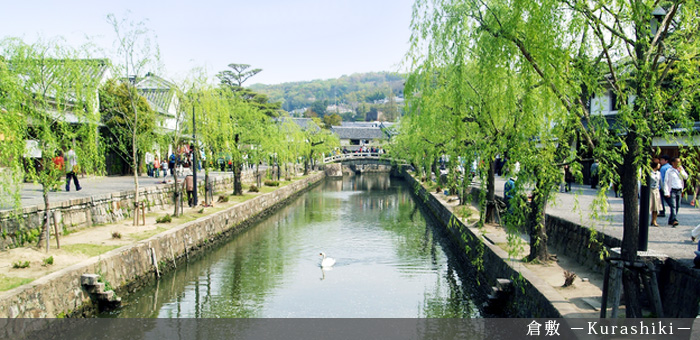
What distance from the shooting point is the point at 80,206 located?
1372 centimetres

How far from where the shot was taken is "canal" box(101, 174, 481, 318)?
1091 cm

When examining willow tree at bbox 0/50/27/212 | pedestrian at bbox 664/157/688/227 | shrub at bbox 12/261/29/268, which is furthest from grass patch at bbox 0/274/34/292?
pedestrian at bbox 664/157/688/227

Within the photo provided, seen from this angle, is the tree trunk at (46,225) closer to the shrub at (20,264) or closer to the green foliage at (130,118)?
the shrub at (20,264)

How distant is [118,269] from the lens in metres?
10.9

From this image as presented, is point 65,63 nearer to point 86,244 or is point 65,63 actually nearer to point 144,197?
point 86,244

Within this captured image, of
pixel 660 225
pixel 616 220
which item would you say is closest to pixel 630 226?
pixel 660 225

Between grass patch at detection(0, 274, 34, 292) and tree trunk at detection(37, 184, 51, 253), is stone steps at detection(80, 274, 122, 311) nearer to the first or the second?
grass patch at detection(0, 274, 34, 292)

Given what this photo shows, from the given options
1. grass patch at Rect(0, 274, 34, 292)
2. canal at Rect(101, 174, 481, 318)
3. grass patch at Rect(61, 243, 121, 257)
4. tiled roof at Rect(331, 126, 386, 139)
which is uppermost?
tiled roof at Rect(331, 126, 386, 139)

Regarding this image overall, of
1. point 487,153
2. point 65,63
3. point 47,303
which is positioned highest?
point 65,63

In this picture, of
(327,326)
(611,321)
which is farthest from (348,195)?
(611,321)

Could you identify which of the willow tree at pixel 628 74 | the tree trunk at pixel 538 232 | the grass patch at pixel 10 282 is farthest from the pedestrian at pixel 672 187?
the grass patch at pixel 10 282

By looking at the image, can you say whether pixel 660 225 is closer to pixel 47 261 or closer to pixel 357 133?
pixel 47 261

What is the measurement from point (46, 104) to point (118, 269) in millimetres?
3756

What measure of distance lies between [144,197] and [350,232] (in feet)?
25.9
